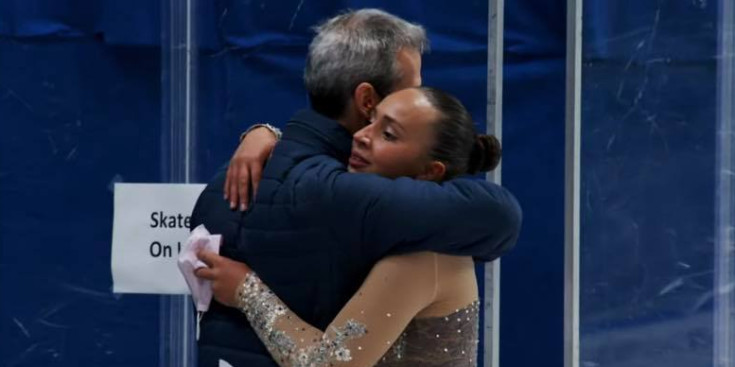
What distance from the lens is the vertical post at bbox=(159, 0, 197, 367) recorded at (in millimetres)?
1868

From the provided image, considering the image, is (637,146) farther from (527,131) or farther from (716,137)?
(527,131)

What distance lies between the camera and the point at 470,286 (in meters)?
1.01

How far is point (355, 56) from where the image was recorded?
3.29 feet

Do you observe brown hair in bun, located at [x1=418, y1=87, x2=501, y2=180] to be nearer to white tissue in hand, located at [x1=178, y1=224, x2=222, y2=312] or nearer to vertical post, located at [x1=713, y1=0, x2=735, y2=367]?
white tissue in hand, located at [x1=178, y1=224, x2=222, y2=312]

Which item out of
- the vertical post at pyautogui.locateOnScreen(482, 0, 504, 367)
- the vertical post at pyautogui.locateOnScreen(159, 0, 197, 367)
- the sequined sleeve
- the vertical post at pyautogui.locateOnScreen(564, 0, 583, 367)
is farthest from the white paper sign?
the sequined sleeve

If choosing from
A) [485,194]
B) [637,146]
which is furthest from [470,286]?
[637,146]

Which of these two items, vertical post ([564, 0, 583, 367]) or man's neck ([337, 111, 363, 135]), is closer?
man's neck ([337, 111, 363, 135])

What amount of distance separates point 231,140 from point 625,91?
2.49 ft

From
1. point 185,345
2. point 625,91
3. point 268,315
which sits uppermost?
point 625,91

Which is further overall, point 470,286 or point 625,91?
point 625,91

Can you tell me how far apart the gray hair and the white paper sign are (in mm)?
767

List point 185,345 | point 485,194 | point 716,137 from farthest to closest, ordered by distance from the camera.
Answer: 1. point 185,345
2. point 716,137
3. point 485,194

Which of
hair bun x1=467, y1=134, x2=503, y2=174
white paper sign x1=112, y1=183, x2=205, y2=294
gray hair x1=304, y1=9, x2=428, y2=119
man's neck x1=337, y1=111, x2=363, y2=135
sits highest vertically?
gray hair x1=304, y1=9, x2=428, y2=119

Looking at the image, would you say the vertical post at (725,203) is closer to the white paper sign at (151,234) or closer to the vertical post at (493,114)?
the vertical post at (493,114)
